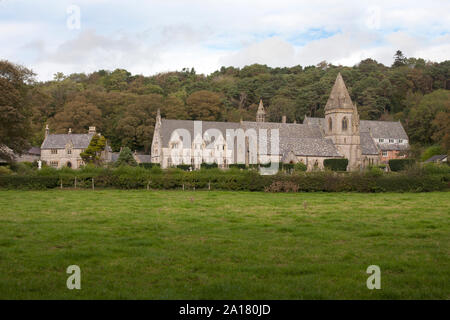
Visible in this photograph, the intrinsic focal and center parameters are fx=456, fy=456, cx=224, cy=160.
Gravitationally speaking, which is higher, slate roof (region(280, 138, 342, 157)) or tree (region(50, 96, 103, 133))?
tree (region(50, 96, 103, 133))

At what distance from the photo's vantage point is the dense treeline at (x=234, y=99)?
91.6 m

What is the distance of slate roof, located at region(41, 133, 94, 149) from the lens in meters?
84.1

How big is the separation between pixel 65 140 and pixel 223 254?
79.6 meters

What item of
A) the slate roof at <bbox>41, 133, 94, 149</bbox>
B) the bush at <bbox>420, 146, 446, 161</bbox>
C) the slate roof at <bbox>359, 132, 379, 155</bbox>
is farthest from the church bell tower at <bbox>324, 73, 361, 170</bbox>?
the slate roof at <bbox>41, 133, 94, 149</bbox>

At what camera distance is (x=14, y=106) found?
39.9 m

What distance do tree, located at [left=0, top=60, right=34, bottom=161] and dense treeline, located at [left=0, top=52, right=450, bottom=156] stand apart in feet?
121

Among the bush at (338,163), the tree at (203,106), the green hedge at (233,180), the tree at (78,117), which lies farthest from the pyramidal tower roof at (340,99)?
the tree at (78,117)

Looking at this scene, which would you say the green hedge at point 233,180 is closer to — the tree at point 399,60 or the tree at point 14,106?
the tree at point 14,106

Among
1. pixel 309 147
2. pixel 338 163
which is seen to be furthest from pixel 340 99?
pixel 338 163

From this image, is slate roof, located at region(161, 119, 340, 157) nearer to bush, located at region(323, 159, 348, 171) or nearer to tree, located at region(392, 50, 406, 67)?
bush, located at region(323, 159, 348, 171)

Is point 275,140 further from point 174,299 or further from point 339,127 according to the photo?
point 174,299

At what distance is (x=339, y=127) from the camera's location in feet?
255
